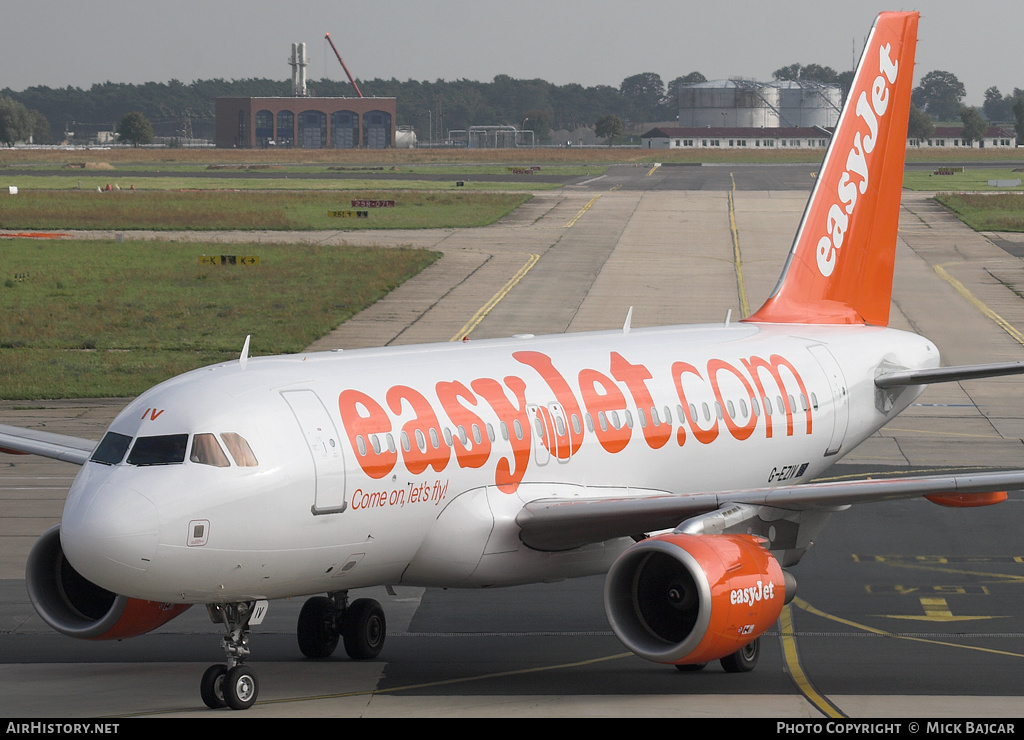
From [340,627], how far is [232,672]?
402 cm

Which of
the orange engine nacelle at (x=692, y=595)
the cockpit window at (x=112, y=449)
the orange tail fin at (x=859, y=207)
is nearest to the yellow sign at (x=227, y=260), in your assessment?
the orange tail fin at (x=859, y=207)

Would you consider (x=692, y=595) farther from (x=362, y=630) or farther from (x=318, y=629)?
(x=318, y=629)

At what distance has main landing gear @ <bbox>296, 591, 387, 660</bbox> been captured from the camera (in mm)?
20734

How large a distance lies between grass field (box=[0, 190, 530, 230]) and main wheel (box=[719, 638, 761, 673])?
83274mm

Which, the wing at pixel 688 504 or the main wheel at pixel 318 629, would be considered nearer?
the wing at pixel 688 504

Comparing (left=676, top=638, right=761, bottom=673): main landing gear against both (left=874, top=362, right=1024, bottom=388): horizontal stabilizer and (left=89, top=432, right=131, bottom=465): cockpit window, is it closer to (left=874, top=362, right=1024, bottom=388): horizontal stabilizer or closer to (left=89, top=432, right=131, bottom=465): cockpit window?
(left=874, top=362, right=1024, bottom=388): horizontal stabilizer

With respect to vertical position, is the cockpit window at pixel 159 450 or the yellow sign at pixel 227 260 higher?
the cockpit window at pixel 159 450

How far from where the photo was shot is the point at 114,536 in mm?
15922

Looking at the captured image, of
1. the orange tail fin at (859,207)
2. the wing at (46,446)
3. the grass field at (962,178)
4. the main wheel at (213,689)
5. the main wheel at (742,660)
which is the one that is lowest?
the main wheel at (742,660)

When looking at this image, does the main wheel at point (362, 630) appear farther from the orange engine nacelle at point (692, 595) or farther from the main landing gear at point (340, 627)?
the orange engine nacelle at point (692, 595)

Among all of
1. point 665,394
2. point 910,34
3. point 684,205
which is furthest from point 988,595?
point 684,205

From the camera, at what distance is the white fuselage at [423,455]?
16531mm

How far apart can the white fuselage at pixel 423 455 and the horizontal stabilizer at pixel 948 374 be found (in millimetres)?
2233

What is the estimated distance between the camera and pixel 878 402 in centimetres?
2775
